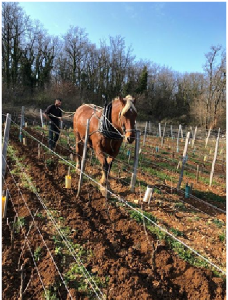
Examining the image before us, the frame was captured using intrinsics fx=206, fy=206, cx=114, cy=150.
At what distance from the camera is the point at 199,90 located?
126ft

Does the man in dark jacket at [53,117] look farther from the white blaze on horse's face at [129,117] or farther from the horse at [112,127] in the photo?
the white blaze on horse's face at [129,117]

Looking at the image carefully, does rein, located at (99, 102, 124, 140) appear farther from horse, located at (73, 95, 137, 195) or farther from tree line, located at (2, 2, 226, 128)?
tree line, located at (2, 2, 226, 128)

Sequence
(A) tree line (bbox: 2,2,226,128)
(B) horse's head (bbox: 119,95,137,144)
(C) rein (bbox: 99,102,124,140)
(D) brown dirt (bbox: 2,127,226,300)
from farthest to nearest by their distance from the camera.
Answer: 1. (A) tree line (bbox: 2,2,226,128)
2. (C) rein (bbox: 99,102,124,140)
3. (B) horse's head (bbox: 119,95,137,144)
4. (D) brown dirt (bbox: 2,127,226,300)

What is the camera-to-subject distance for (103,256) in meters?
2.71

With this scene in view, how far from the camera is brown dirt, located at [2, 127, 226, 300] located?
2314 millimetres

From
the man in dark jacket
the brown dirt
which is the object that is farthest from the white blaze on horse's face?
the man in dark jacket

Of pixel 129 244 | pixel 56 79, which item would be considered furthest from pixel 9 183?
pixel 56 79

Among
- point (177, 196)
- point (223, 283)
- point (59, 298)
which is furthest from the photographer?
point (177, 196)

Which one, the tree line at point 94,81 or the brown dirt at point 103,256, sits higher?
the tree line at point 94,81

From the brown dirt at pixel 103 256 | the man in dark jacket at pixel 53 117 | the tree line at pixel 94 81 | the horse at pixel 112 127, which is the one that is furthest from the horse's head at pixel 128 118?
the tree line at pixel 94 81

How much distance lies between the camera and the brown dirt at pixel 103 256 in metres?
2.31

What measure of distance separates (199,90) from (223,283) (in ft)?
134

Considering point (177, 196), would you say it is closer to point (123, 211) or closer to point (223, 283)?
point (123, 211)

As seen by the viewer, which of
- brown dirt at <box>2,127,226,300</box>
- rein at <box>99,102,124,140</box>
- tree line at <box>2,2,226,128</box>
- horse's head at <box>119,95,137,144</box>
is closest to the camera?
brown dirt at <box>2,127,226,300</box>
